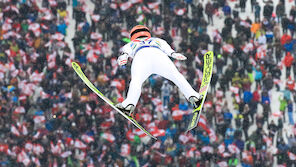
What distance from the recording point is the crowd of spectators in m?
16.8

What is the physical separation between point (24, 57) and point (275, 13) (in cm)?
731

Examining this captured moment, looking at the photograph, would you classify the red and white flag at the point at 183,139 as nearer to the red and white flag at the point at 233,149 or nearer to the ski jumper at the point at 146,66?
the red and white flag at the point at 233,149

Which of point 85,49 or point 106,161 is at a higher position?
point 85,49

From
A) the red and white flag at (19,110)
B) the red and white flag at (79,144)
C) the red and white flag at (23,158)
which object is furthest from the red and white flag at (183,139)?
the red and white flag at (19,110)

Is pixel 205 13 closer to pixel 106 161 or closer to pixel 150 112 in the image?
pixel 150 112

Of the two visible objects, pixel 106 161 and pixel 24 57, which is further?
pixel 24 57

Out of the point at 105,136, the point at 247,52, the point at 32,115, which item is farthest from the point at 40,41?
the point at 247,52

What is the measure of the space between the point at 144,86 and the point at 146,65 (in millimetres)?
7891

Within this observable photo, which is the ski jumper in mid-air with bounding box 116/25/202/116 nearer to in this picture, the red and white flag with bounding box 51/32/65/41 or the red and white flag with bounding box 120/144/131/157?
the red and white flag with bounding box 120/144/131/157

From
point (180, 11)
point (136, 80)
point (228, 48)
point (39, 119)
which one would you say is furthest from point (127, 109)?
point (180, 11)

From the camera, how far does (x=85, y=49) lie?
18.8 metres

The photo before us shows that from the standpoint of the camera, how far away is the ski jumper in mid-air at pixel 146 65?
9.83 m

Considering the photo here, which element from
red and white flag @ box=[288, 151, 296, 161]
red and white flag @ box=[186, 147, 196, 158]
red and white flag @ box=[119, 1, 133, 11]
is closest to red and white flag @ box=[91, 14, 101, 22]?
red and white flag @ box=[119, 1, 133, 11]

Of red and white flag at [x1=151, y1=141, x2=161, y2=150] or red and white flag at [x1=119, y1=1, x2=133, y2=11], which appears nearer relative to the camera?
red and white flag at [x1=151, y1=141, x2=161, y2=150]
